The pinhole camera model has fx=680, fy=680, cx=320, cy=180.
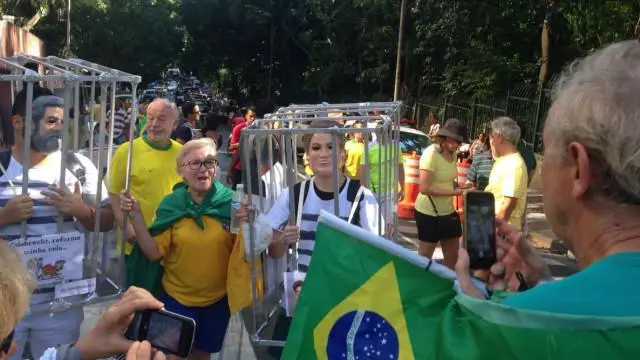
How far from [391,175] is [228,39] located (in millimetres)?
32246

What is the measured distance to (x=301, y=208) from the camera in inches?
141

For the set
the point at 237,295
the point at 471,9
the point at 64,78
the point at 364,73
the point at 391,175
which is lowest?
the point at 237,295

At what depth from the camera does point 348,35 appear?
31297 mm

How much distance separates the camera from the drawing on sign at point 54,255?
10.3ft

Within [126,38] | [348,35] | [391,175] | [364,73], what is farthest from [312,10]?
[391,175]

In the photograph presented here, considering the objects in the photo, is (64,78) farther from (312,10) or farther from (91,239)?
(312,10)

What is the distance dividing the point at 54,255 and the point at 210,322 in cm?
103

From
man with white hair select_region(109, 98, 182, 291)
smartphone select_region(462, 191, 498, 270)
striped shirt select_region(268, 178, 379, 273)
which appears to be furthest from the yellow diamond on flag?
man with white hair select_region(109, 98, 182, 291)

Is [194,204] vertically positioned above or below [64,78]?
below

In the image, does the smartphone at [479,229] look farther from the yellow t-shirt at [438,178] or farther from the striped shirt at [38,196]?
the yellow t-shirt at [438,178]

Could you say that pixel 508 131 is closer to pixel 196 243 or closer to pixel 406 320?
pixel 196 243

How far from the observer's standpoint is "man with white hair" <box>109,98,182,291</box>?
4.56 meters

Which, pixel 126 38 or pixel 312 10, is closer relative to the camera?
pixel 312 10

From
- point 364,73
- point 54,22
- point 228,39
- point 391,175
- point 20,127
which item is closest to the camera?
point 20,127
